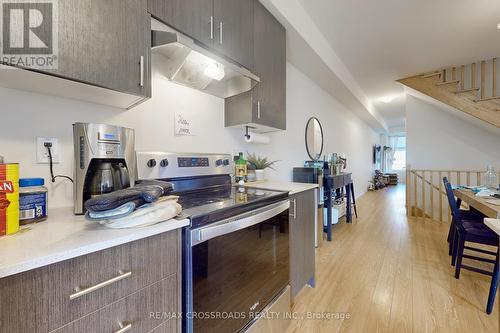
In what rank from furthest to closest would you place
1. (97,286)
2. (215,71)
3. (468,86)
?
(468,86) → (215,71) → (97,286)

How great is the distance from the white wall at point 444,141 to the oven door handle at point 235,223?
4782 millimetres

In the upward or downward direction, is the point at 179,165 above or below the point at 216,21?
below

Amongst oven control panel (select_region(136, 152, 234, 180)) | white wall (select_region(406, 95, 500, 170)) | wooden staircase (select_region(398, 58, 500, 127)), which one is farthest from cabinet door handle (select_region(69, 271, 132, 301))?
white wall (select_region(406, 95, 500, 170))

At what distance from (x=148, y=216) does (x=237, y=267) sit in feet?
1.74

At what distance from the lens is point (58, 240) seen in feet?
1.92

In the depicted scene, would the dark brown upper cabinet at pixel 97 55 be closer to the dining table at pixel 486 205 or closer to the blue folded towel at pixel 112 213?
the blue folded towel at pixel 112 213

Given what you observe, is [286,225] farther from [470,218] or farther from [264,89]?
[470,218]

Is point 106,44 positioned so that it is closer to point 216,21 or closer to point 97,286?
point 216,21

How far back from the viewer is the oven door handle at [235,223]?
2.66 ft

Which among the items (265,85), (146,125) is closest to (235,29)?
(265,85)

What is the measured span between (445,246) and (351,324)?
2195 mm

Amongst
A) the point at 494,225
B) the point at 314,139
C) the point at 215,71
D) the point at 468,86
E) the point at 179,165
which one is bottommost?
the point at 494,225

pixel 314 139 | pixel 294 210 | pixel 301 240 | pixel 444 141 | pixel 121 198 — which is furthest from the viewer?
pixel 444 141

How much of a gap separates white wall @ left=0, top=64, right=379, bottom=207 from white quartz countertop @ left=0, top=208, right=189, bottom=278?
324mm
